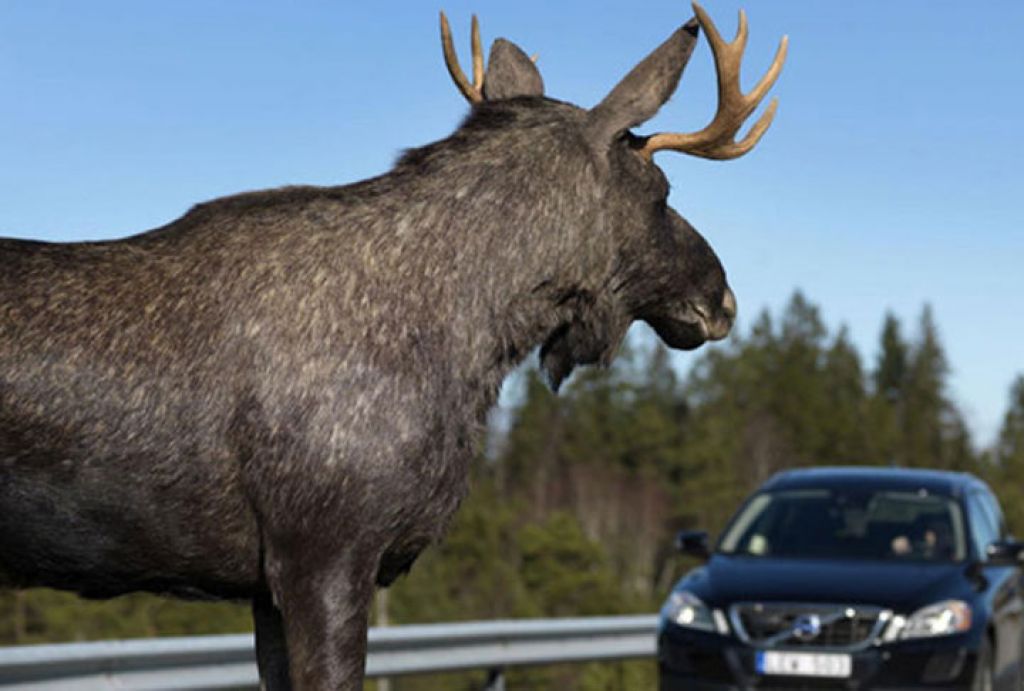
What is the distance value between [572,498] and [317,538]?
134 m

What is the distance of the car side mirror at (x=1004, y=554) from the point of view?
12.4 meters

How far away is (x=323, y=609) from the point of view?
5.86 m

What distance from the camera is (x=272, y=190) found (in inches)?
256

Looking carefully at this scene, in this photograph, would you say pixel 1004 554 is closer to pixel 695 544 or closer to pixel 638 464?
pixel 695 544

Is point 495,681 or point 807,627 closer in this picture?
point 807,627

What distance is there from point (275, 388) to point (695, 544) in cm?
739

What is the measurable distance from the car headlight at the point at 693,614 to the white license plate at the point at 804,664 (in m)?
0.31

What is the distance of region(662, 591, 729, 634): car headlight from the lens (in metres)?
12.0

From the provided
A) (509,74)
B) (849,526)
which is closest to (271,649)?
(509,74)

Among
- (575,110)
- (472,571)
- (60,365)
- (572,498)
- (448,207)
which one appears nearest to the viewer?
(60,365)

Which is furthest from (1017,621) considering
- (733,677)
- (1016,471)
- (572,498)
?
(1016,471)

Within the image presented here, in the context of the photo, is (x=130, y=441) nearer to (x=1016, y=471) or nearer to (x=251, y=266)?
(x=251, y=266)

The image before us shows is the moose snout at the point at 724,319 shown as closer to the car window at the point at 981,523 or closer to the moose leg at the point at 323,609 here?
the moose leg at the point at 323,609

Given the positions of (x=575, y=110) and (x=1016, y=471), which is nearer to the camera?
(x=575, y=110)
